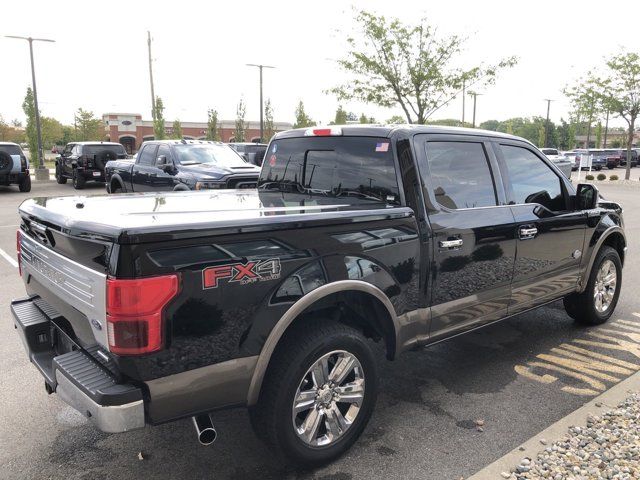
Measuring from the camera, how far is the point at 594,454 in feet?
9.56

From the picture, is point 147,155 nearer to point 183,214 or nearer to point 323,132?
point 323,132

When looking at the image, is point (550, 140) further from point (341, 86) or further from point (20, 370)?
point (20, 370)

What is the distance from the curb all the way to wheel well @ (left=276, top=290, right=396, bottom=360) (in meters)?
0.83

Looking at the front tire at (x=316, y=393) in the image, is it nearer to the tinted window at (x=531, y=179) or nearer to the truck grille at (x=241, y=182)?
the tinted window at (x=531, y=179)

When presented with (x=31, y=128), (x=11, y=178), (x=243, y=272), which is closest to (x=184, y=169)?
(x=243, y=272)

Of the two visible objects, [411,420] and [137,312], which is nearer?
[137,312]

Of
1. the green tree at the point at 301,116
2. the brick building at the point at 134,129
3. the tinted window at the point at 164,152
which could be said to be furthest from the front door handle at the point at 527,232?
the brick building at the point at 134,129

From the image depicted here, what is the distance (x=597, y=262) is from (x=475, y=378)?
186 cm

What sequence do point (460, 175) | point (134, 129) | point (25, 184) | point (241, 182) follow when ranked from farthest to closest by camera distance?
point (134, 129)
point (25, 184)
point (241, 182)
point (460, 175)

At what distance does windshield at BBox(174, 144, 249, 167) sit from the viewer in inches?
440

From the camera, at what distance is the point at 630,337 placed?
491 cm

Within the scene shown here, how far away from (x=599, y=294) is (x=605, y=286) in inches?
5.8

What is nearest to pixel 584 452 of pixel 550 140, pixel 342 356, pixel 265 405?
pixel 342 356

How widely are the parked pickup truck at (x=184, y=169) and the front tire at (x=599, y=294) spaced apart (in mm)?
6516
